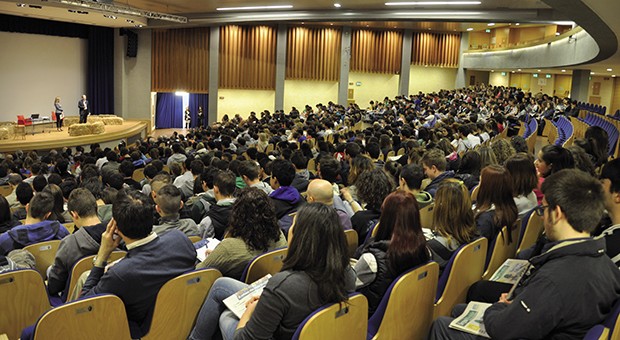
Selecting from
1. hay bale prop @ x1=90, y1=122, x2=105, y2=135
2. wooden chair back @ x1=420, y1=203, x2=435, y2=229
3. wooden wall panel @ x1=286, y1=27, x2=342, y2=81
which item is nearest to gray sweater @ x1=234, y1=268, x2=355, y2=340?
wooden chair back @ x1=420, y1=203, x2=435, y2=229

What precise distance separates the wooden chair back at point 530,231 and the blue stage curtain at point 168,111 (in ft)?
77.2

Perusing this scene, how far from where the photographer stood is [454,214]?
3.63 m

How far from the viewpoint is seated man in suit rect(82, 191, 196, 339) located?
303cm

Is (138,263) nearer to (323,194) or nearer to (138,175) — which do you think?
(323,194)

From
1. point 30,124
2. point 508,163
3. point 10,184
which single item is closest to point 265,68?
point 30,124

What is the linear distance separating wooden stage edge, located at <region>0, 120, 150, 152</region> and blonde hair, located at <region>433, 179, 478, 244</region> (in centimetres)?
1412

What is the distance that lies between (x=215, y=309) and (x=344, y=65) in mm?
22608

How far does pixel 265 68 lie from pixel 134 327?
21949mm

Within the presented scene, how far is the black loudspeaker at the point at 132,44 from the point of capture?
2234cm

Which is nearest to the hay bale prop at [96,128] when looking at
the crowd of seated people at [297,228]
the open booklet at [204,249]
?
the crowd of seated people at [297,228]

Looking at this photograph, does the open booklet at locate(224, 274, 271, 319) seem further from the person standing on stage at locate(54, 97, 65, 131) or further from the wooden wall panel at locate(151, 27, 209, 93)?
the wooden wall panel at locate(151, 27, 209, 93)

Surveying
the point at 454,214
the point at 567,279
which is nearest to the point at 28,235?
the point at 454,214

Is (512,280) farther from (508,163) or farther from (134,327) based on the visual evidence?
(134,327)

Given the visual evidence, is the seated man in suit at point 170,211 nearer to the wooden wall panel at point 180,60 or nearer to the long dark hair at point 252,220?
the long dark hair at point 252,220
